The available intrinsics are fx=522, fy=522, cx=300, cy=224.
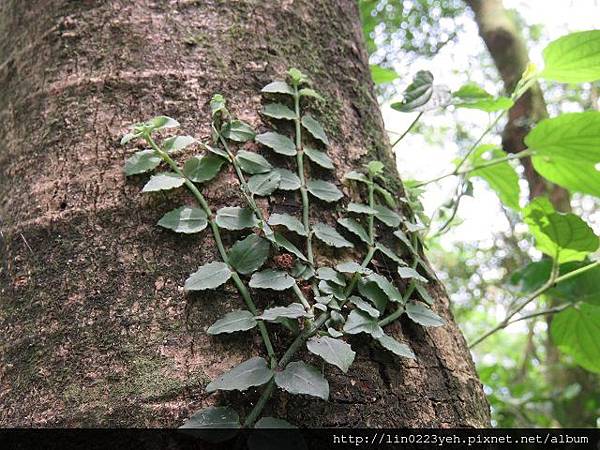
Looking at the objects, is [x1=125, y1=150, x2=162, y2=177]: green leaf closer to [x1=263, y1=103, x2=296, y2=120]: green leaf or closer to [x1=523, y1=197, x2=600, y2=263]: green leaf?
[x1=263, y1=103, x2=296, y2=120]: green leaf

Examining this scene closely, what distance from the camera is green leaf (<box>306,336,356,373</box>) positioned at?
0.53m

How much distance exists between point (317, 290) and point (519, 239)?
4.84 m

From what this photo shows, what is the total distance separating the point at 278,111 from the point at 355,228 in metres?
0.20

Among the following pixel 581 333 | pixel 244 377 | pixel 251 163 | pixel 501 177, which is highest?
pixel 251 163

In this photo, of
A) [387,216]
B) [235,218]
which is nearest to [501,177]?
[387,216]

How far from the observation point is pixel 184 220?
628mm

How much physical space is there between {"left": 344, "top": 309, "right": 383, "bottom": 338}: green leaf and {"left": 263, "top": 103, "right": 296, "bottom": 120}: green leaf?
296 mm

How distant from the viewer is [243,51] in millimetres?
780

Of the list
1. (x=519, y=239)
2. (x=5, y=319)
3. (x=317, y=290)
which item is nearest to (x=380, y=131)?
(x=317, y=290)

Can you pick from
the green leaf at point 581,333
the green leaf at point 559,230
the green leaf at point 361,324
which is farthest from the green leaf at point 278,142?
the green leaf at point 581,333

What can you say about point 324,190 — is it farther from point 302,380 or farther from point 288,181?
point 302,380

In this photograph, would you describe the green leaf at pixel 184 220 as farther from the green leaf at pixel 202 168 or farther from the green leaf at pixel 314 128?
the green leaf at pixel 314 128

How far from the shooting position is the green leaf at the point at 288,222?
64 cm
